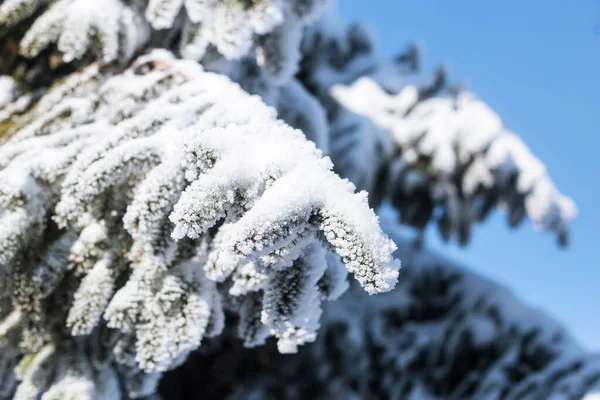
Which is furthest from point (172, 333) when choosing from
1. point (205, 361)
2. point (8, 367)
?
point (205, 361)

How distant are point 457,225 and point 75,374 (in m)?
3.30

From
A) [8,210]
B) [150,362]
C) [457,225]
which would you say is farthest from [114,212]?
[457,225]

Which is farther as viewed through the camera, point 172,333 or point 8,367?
point 8,367

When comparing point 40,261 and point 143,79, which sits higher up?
point 143,79

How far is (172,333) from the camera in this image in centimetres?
125

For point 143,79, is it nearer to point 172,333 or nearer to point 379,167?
point 172,333

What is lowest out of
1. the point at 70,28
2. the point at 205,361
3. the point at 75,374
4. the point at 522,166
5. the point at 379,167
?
the point at 205,361

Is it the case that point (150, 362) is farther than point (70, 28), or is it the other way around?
point (70, 28)

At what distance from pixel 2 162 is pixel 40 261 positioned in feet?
0.80

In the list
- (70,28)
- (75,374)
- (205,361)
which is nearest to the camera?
(75,374)

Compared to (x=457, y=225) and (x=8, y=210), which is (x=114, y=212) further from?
(x=457, y=225)

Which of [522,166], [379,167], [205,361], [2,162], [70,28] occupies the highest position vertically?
[522,166]

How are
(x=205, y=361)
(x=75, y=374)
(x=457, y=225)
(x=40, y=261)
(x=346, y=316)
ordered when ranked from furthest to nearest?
(x=457, y=225), (x=346, y=316), (x=205, y=361), (x=75, y=374), (x=40, y=261)

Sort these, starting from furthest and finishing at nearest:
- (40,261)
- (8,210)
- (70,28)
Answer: (70,28) < (40,261) < (8,210)
